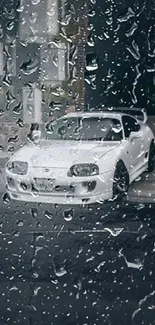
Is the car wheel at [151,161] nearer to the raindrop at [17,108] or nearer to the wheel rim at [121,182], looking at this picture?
the wheel rim at [121,182]

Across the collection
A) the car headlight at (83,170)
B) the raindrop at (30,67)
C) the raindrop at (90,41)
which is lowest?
the car headlight at (83,170)

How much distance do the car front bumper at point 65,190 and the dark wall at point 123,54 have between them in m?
0.29

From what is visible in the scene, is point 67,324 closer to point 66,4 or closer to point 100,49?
point 100,49

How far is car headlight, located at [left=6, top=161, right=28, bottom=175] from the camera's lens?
7.36 ft

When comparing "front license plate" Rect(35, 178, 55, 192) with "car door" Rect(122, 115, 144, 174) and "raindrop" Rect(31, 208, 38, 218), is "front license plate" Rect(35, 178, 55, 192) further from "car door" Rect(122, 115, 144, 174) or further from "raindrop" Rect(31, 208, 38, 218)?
"car door" Rect(122, 115, 144, 174)

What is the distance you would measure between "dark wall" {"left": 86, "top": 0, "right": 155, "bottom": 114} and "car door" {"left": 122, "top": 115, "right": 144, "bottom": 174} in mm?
66

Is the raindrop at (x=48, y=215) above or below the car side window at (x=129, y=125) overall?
below

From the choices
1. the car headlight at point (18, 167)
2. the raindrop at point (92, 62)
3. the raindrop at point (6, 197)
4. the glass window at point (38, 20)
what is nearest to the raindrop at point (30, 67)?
the glass window at point (38, 20)

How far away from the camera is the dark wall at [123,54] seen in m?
2.23

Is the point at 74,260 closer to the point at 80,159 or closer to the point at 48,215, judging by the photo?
the point at 48,215

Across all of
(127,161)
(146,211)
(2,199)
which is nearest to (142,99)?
(127,161)

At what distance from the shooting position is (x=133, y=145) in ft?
7.58

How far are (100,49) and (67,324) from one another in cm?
102

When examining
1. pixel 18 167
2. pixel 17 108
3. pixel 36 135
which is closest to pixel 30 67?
pixel 17 108
